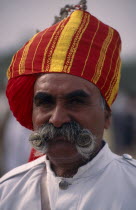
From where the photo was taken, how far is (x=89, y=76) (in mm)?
3180

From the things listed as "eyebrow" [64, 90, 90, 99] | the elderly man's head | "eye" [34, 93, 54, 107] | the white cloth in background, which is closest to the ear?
the elderly man's head

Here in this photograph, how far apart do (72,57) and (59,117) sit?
0.53m

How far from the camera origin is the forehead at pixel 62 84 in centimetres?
308

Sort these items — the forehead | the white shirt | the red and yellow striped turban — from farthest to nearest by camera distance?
1. the red and yellow striped turban
2. the forehead
3. the white shirt

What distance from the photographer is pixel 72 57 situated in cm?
323

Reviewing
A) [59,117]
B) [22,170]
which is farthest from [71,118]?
[22,170]

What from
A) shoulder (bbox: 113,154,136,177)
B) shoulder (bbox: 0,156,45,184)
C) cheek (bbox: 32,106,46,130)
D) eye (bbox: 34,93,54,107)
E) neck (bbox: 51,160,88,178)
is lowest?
shoulder (bbox: 0,156,45,184)

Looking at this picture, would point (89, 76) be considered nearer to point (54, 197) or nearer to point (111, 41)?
point (111, 41)

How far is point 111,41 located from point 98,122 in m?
0.73

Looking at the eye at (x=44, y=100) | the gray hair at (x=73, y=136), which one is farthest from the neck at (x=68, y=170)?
the eye at (x=44, y=100)

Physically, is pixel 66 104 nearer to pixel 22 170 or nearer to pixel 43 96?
pixel 43 96

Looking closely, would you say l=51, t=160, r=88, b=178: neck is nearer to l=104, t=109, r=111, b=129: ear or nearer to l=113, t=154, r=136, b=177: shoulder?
l=113, t=154, r=136, b=177: shoulder

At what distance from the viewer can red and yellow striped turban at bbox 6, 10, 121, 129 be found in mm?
3226

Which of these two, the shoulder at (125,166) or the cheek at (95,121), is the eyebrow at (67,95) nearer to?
the cheek at (95,121)
